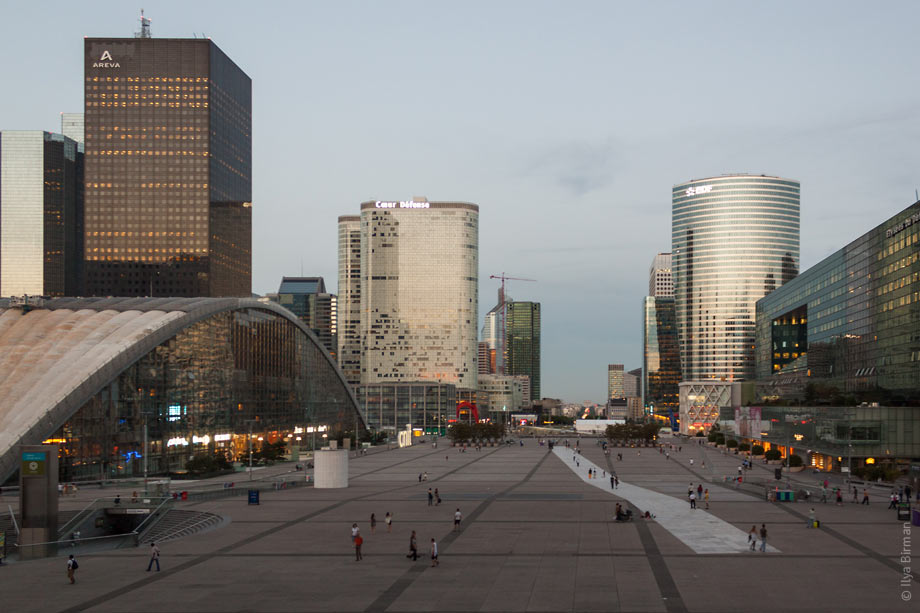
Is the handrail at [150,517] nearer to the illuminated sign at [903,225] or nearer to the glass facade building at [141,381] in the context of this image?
the glass facade building at [141,381]

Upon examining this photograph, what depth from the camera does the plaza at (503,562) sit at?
30938 mm

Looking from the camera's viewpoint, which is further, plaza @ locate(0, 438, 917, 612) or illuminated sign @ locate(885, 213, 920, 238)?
illuminated sign @ locate(885, 213, 920, 238)

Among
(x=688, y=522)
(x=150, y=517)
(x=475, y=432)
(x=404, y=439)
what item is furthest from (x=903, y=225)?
(x=150, y=517)

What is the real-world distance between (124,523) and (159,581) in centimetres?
2291

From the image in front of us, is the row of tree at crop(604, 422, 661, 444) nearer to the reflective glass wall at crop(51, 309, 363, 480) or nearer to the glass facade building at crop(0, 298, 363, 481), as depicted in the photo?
the reflective glass wall at crop(51, 309, 363, 480)

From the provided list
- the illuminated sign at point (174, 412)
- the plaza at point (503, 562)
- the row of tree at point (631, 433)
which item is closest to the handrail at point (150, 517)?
the plaza at point (503, 562)

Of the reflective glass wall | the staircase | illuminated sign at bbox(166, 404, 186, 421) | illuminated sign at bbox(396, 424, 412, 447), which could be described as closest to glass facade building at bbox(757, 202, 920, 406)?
illuminated sign at bbox(396, 424, 412, 447)

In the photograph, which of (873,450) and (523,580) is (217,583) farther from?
(873,450)

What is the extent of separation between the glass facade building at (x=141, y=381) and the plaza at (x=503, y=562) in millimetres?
19192

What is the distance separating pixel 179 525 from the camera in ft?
177

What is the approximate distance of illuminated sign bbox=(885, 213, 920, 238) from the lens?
108 meters

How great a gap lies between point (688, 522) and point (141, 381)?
62800mm

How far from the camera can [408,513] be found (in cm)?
5541

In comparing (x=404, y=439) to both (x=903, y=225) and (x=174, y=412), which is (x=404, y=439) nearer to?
(x=174, y=412)
